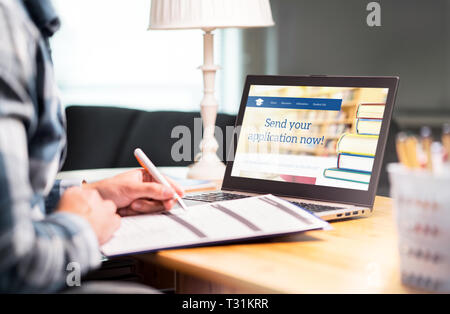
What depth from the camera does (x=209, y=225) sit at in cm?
87

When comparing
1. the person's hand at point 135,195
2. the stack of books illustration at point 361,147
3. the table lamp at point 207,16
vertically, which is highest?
the table lamp at point 207,16

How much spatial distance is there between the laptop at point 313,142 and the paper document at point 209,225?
11 cm

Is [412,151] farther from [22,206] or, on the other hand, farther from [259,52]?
[259,52]

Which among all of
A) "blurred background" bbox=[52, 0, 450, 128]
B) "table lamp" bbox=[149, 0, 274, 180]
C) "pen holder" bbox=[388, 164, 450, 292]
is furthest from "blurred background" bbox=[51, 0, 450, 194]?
"pen holder" bbox=[388, 164, 450, 292]

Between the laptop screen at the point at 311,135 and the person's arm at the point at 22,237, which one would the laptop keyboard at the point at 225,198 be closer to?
the laptop screen at the point at 311,135

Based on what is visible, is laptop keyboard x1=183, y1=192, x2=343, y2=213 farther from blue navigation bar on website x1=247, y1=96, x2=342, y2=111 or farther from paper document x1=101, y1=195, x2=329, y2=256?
blue navigation bar on website x1=247, y1=96, x2=342, y2=111

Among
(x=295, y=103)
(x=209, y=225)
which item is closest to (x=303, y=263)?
(x=209, y=225)

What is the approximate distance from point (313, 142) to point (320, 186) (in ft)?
0.31

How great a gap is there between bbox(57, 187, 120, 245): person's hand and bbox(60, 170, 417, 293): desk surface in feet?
0.23

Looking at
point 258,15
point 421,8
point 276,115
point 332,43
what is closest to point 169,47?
point 332,43

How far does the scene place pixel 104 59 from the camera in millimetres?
4223

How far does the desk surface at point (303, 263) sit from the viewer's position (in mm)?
678

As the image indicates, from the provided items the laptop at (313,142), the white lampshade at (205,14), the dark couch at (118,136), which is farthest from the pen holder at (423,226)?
the dark couch at (118,136)

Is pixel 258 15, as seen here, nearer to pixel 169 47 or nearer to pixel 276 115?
pixel 276 115
